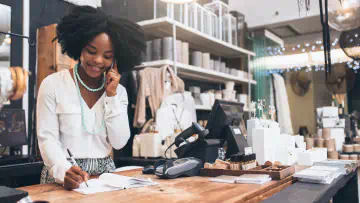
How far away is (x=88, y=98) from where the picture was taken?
1725 millimetres

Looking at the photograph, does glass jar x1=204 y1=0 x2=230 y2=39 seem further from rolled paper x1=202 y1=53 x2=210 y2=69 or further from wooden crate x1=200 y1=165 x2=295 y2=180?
wooden crate x1=200 y1=165 x2=295 y2=180

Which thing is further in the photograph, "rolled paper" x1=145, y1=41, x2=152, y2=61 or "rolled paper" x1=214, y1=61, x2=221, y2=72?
"rolled paper" x1=214, y1=61, x2=221, y2=72

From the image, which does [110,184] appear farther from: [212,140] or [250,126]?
[250,126]

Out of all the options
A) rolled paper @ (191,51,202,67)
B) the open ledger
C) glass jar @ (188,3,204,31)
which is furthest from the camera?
rolled paper @ (191,51,202,67)

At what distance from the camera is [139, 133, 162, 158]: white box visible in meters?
2.97

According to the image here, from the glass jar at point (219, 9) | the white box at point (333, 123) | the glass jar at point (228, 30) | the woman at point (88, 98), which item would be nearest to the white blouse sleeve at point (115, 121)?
the woman at point (88, 98)

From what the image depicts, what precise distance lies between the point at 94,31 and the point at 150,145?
1494 mm

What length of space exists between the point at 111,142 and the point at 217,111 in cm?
59

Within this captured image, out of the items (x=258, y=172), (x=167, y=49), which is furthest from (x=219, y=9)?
(x=258, y=172)

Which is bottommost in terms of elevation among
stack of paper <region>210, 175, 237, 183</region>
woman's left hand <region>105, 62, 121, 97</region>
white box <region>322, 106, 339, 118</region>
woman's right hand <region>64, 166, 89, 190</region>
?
stack of paper <region>210, 175, 237, 183</region>

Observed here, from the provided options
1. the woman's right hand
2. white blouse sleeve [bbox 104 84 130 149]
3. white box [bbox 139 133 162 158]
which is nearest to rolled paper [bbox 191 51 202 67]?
white box [bbox 139 133 162 158]

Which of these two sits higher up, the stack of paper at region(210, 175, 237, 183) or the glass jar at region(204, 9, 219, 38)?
the glass jar at region(204, 9, 219, 38)

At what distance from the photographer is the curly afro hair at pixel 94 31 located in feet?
5.72

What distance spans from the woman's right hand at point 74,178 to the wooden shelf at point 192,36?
8.09ft
